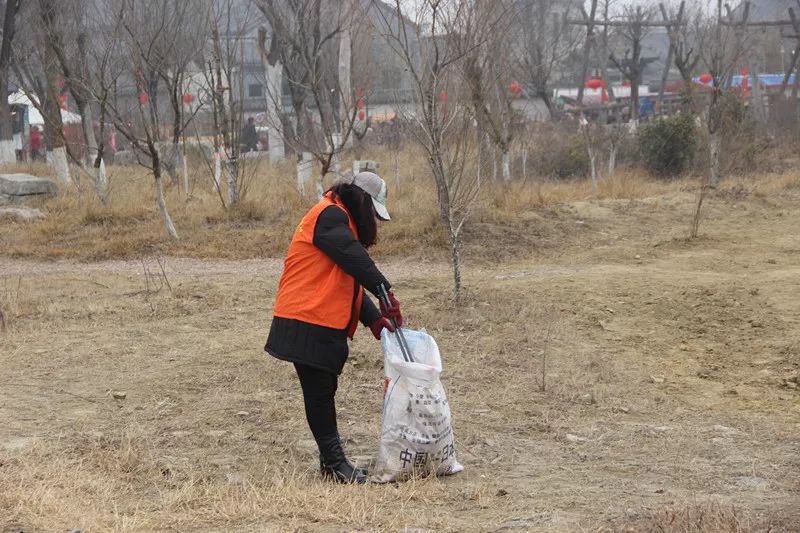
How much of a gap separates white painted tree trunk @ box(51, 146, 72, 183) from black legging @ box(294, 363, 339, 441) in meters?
15.6

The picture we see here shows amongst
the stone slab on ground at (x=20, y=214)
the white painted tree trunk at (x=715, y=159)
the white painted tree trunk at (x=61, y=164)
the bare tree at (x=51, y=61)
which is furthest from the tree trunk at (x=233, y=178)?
the white painted tree trunk at (x=715, y=159)

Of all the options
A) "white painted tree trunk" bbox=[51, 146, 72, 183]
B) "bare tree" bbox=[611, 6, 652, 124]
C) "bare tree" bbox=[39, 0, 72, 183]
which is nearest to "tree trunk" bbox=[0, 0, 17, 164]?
"white painted tree trunk" bbox=[51, 146, 72, 183]

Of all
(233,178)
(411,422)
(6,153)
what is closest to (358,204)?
(411,422)

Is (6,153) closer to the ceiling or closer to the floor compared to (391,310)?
closer to the ceiling

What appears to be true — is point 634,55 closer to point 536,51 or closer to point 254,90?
point 536,51

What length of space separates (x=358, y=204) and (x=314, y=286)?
16.8 inches

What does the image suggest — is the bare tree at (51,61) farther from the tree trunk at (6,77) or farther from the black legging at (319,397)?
the black legging at (319,397)

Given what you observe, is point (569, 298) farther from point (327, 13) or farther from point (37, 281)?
point (327, 13)

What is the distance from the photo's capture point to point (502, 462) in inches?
200

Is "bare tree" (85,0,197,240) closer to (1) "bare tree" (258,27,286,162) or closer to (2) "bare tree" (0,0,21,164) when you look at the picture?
(1) "bare tree" (258,27,286,162)

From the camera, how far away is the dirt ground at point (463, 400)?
4215mm

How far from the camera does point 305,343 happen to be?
4.60m

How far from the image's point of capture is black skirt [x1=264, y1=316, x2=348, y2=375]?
4598 mm

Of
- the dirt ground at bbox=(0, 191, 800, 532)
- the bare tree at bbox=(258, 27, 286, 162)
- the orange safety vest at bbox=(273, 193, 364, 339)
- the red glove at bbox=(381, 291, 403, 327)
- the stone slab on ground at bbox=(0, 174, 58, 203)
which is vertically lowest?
the dirt ground at bbox=(0, 191, 800, 532)
